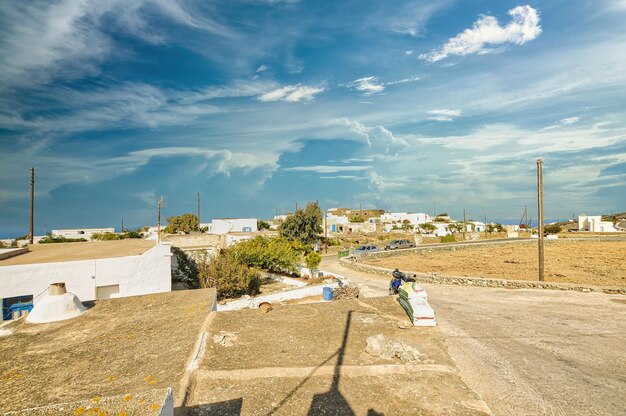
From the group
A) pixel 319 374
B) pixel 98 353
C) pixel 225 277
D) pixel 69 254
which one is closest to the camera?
pixel 98 353

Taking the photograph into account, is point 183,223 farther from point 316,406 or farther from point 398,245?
point 316,406

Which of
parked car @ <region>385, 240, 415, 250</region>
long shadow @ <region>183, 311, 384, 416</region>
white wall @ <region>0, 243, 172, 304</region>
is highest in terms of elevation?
white wall @ <region>0, 243, 172, 304</region>

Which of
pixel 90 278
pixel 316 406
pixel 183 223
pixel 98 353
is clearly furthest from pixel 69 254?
pixel 183 223

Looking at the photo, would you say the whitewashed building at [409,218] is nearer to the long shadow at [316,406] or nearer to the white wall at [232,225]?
the white wall at [232,225]

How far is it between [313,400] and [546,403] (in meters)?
4.94

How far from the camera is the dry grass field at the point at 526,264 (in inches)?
976

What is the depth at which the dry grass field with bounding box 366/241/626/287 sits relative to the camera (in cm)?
2480

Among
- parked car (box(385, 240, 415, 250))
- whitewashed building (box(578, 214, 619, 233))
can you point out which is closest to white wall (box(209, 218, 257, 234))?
parked car (box(385, 240, 415, 250))

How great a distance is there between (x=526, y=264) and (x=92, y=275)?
33.7 meters

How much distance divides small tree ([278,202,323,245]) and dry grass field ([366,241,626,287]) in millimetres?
14515

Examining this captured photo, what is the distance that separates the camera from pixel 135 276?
1595 cm

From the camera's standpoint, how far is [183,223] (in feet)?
200

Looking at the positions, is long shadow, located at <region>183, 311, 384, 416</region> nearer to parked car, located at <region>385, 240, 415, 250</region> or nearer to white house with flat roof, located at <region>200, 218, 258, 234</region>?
parked car, located at <region>385, 240, 415, 250</region>

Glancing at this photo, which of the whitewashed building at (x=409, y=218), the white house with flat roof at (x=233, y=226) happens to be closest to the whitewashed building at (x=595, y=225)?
the whitewashed building at (x=409, y=218)
